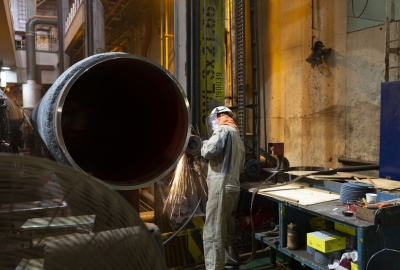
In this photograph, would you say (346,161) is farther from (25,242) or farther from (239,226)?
(25,242)

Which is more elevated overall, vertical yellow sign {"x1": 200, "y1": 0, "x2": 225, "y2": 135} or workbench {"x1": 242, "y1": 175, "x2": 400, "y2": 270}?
vertical yellow sign {"x1": 200, "y1": 0, "x2": 225, "y2": 135}

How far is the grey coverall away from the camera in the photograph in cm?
362

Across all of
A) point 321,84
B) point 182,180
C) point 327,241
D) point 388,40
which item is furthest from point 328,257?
point 321,84

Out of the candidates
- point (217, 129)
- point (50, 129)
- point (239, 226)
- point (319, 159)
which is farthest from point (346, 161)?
point (50, 129)

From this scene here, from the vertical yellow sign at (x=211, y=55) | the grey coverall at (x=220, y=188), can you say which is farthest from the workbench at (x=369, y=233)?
the vertical yellow sign at (x=211, y=55)

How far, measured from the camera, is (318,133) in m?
5.91

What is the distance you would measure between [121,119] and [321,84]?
4746 mm

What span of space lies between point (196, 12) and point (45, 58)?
39.4 ft

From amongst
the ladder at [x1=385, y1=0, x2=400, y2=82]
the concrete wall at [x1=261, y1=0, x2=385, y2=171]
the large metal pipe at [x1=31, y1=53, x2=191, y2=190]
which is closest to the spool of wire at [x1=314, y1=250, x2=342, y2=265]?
the large metal pipe at [x1=31, y1=53, x2=191, y2=190]

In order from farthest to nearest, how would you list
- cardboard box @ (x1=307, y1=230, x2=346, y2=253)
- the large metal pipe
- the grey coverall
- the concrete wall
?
1. the concrete wall
2. the grey coverall
3. cardboard box @ (x1=307, y1=230, x2=346, y2=253)
4. the large metal pipe

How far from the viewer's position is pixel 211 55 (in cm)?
374

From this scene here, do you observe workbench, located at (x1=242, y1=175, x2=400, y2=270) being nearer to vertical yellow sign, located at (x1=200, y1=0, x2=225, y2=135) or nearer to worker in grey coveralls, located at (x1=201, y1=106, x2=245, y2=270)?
worker in grey coveralls, located at (x1=201, y1=106, x2=245, y2=270)

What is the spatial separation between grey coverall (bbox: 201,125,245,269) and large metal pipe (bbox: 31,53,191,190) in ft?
6.09

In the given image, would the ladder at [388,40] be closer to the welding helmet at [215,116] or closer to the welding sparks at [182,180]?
the welding helmet at [215,116]
